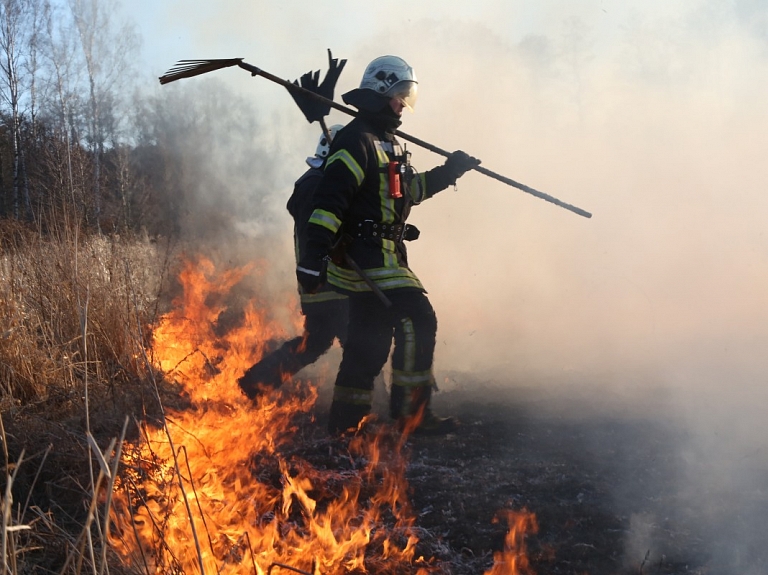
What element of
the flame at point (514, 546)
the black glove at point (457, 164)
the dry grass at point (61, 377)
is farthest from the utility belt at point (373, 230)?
the flame at point (514, 546)

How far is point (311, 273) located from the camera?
12.7 ft

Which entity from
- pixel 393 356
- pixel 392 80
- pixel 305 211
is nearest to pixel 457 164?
pixel 392 80

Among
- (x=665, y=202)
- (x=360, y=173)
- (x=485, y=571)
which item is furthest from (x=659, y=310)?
(x=485, y=571)

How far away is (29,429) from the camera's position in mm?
3406

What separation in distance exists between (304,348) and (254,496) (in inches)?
71.4

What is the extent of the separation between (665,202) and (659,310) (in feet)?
4.39

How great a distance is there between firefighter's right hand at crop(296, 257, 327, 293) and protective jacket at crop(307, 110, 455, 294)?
6 cm

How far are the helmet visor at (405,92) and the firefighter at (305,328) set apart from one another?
1.12m

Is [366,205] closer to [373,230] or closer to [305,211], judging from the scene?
[373,230]

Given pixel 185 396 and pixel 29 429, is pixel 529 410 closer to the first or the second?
pixel 185 396

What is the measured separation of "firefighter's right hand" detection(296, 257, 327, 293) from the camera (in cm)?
388

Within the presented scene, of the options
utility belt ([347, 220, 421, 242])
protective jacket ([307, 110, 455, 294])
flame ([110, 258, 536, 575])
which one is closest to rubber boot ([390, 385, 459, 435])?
flame ([110, 258, 536, 575])

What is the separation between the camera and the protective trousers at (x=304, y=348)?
4.73m

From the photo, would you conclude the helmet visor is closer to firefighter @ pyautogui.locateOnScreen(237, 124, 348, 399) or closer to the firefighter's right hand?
firefighter @ pyautogui.locateOnScreen(237, 124, 348, 399)
